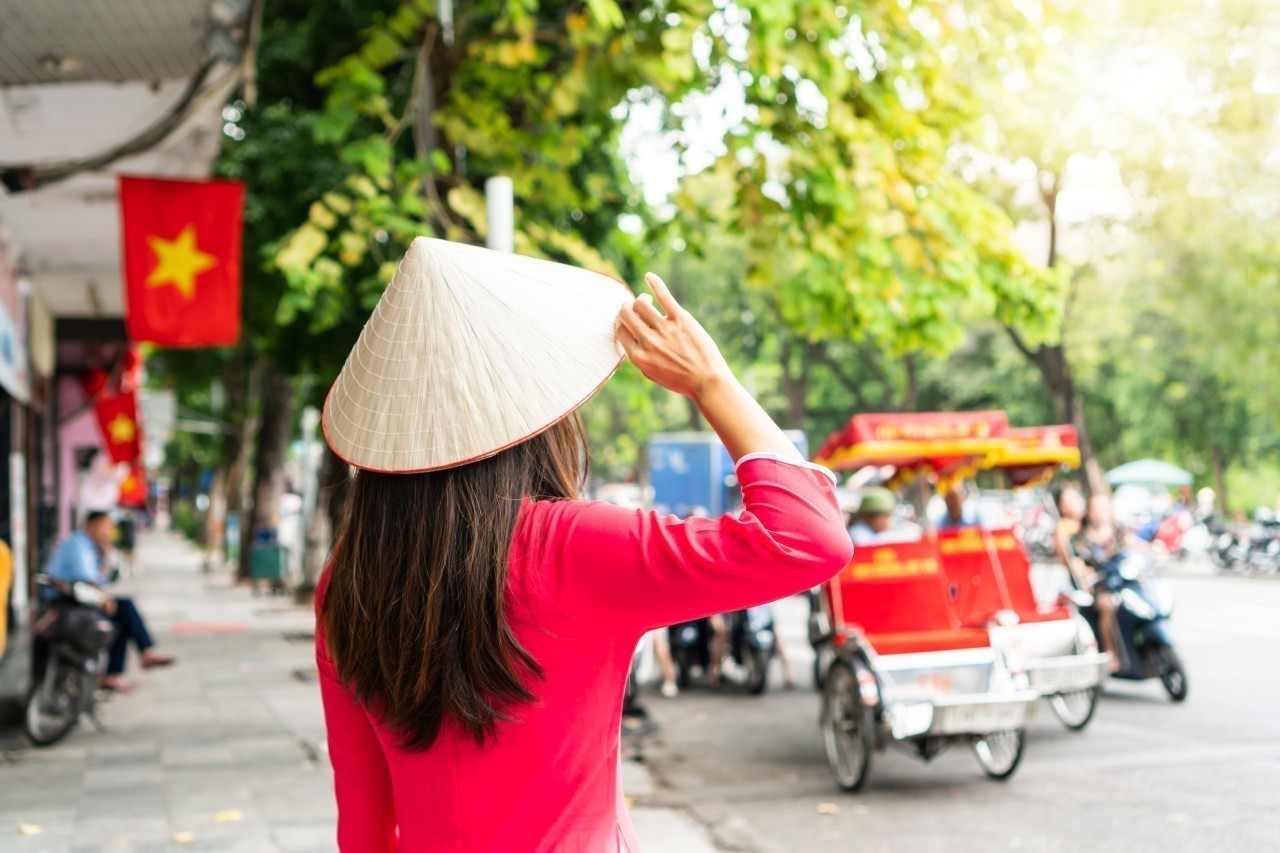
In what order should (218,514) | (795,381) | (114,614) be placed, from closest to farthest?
(114,614) → (218,514) → (795,381)

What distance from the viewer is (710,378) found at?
153 cm

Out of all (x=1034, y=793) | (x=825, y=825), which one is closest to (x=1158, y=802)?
(x=1034, y=793)

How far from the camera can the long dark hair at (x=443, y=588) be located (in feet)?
5.22

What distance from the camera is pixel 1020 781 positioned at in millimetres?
7234

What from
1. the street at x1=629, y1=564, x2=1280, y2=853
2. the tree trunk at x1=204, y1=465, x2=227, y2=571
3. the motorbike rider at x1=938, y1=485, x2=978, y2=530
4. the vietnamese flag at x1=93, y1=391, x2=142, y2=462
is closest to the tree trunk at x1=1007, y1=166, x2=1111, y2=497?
the motorbike rider at x1=938, y1=485, x2=978, y2=530

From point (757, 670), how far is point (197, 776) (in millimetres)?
4780

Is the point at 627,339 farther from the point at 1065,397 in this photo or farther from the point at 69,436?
the point at 1065,397

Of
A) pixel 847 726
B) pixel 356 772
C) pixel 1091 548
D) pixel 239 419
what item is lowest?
pixel 847 726

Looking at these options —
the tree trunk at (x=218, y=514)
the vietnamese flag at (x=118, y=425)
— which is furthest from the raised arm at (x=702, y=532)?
the tree trunk at (x=218, y=514)

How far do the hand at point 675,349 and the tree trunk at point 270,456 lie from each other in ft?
68.9

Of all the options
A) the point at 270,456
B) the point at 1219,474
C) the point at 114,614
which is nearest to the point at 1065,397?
the point at 270,456

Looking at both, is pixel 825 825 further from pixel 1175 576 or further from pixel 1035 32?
pixel 1175 576

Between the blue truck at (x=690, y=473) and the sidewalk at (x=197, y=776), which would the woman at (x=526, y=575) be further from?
the blue truck at (x=690, y=473)

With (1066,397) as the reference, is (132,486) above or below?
below
